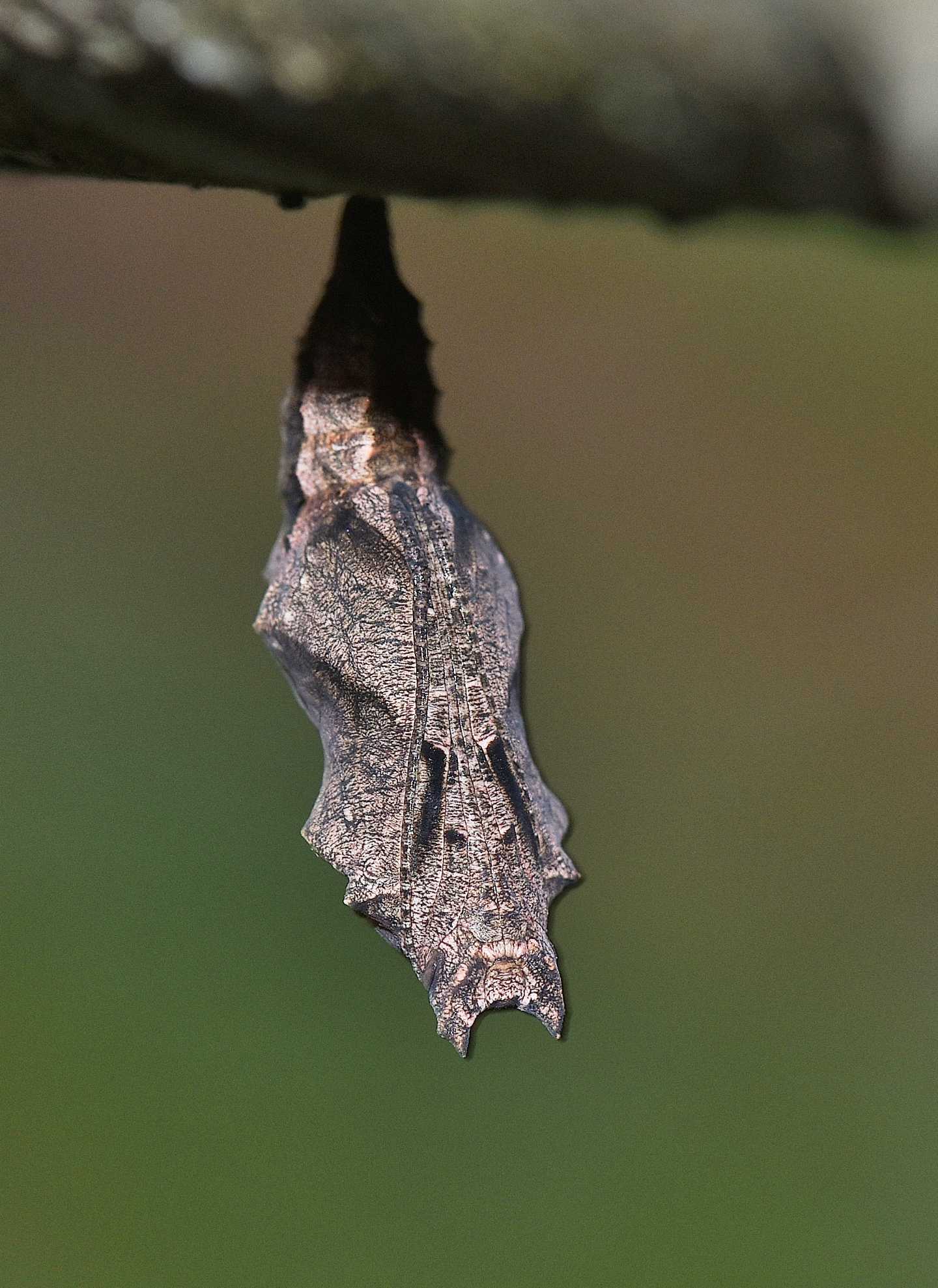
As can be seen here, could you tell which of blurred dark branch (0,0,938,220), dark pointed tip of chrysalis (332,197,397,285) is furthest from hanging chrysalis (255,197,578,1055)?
blurred dark branch (0,0,938,220)

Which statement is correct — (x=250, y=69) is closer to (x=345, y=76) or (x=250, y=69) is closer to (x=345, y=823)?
(x=345, y=76)

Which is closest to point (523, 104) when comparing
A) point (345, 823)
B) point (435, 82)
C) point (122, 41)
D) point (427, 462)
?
→ point (435, 82)

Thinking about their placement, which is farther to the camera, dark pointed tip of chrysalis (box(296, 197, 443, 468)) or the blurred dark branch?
dark pointed tip of chrysalis (box(296, 197, 443, 468))

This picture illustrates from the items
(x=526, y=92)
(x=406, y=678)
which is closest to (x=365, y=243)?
(x=406, y=678)

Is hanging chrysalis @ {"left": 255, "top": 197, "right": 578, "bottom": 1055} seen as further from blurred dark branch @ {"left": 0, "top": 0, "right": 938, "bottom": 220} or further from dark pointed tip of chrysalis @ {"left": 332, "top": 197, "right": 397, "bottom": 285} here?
blurred dark branch @ {"left": 0, "top": 0, "right": 938, "bottom": 220}

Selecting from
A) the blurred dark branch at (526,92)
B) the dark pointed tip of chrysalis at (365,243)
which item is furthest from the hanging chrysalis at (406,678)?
the blurred dark branch at (526,92)
